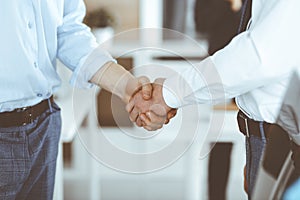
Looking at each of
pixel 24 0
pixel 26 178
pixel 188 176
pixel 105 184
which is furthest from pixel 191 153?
pixel 24 0

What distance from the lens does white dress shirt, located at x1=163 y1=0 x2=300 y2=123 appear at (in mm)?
1219

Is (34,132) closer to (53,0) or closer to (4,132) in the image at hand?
(4,132)

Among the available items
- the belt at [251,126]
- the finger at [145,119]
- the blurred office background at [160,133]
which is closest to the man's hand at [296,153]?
the belt at [251,126]

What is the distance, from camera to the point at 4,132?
147 centimetres

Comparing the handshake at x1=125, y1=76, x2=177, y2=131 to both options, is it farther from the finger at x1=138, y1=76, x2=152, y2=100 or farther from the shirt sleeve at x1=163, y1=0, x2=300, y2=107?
the shirt sleeve at x1=163, y1=0, x2=300, y2=107

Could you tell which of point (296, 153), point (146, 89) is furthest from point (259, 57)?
point (146, 89)

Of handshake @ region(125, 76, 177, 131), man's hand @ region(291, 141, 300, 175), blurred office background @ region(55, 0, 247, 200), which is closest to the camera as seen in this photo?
man's hand @ region(291, 141, 300, 175)

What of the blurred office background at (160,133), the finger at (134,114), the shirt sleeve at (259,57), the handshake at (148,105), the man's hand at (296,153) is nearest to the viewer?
the man's hand at (296,153)

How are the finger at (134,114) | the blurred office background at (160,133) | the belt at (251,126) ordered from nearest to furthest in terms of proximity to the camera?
the belt at (251,126) → the finger at (134,114) → the blurred office background at (160,133)

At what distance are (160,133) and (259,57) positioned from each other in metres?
1.27

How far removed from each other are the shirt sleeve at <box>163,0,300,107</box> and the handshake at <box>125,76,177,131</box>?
0.87 ft

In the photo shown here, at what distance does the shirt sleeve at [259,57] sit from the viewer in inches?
47.9

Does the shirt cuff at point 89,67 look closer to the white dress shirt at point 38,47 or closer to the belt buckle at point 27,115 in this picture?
the white dress shirt at point 38,47

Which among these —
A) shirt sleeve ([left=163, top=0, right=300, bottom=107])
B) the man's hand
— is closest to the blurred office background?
shirt sleeve ([left=163, top=0, right=300, bottom=107])
